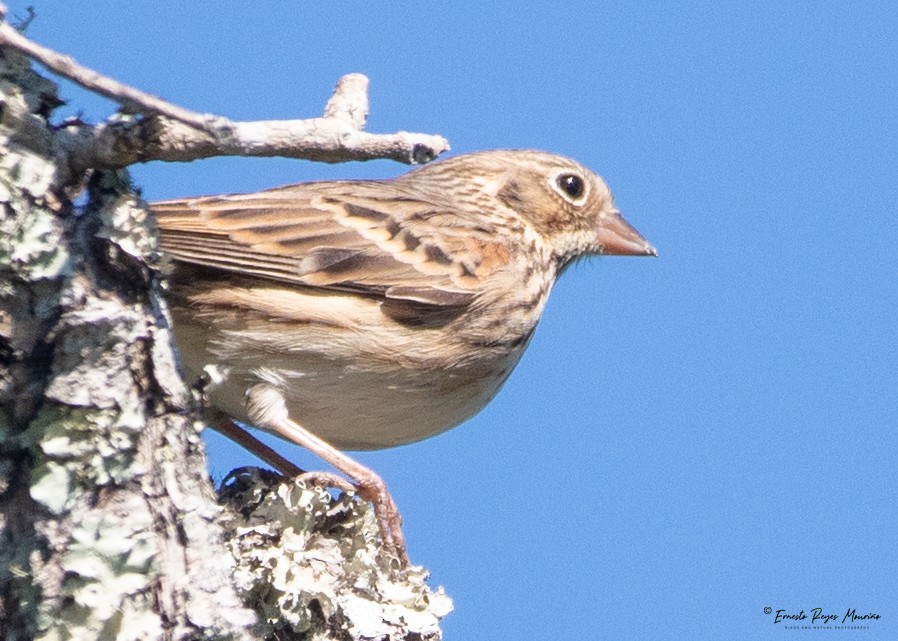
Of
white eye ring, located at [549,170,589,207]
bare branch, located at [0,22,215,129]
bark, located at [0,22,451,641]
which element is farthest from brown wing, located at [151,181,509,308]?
bare branch, located at [0,22,215,129]

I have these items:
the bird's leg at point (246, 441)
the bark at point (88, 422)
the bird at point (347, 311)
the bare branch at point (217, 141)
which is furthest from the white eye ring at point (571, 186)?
the bark at point (88, 422)

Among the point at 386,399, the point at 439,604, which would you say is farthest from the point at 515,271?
the point at 439,604

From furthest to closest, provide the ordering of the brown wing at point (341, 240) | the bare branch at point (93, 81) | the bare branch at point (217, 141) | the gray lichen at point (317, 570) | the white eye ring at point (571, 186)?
the white eye ring at point (571, 186) < the brown wing at point (341, 240) < the gray lichen at point (317, 570) < the bare branch at point (217, 141) < the bare branch at point (93, 81)

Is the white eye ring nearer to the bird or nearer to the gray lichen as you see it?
the bird

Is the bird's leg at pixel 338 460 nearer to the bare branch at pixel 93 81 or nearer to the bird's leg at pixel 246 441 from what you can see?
the bird's leg at pixel 246 441

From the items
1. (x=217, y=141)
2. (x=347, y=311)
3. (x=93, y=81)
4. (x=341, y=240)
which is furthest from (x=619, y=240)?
(x=93, y=81)

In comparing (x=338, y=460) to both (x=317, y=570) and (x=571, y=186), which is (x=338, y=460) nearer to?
(x=317, y=570)

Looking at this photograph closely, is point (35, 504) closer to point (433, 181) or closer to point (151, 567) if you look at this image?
point (151, 567)

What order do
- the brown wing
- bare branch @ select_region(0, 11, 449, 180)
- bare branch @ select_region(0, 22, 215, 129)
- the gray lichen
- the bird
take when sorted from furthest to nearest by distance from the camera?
1. the brown wing
2. the bird
3. the gray lichen
4. bare branch @ select_region(0, 11, 449, 180)
5. bare branch @ select_region(0, 22, 215, 129)
